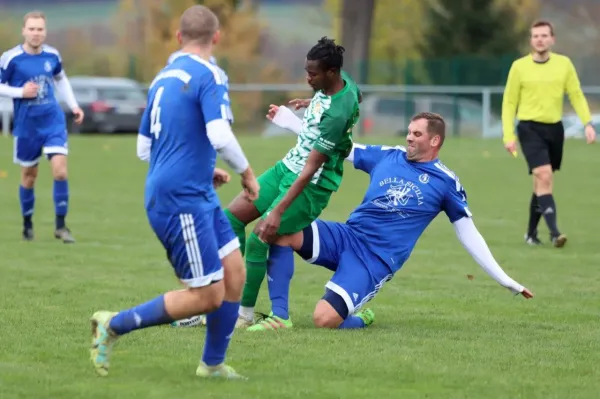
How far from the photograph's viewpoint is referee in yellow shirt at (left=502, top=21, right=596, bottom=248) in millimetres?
13219

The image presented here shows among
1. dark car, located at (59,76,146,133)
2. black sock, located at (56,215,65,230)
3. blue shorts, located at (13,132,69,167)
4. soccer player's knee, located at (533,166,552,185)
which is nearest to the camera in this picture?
blue shorts, located at (13,132,69,167)

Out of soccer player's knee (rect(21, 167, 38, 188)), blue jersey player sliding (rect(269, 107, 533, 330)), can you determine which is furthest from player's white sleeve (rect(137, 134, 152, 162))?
soccer player's knee (rect(21, 167, 38, 188))

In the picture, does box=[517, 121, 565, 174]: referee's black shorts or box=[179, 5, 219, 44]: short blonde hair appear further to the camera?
box=[517, 121, 565, 174]: referee's black shorts

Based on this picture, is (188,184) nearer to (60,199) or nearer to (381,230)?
(381,230)

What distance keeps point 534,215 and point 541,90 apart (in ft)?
4.16

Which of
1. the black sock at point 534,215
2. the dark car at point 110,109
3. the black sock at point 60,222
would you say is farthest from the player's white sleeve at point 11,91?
the dark car at point 110,109

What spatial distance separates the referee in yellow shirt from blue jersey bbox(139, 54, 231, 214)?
24.0 feet

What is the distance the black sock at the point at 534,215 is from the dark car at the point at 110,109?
21.7 meters

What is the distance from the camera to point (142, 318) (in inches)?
250

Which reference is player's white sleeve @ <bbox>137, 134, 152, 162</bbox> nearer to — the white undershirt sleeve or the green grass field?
the green grass field

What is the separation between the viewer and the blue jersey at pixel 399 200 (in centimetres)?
823

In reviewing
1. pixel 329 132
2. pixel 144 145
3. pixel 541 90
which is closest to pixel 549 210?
pixel 541 90

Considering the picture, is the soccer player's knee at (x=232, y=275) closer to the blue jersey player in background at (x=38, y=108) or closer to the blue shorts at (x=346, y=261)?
the blue shorts at (x=346, y=261)

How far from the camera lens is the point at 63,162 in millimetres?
12836
